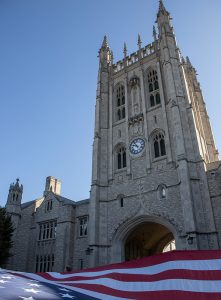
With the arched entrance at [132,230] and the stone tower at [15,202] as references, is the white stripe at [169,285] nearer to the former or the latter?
the arched entrance at [132,230]

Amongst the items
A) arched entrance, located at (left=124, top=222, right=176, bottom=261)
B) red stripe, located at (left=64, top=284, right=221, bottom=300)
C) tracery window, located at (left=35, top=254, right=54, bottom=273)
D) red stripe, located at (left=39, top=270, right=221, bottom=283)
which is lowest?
red stripe, located at (left=64, top=284, right=221, bottom=300)

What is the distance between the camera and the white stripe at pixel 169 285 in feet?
23.9

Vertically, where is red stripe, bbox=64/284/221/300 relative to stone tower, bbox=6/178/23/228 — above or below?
below

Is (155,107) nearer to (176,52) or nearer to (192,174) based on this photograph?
(176,52)

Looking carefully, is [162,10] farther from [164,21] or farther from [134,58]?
[134,58]

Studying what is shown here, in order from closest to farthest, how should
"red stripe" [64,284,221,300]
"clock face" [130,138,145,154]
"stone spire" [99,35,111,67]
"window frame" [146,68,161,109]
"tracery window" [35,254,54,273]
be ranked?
1. "red stripe" [64,284,221,300]
2. "clock face" [130,138,145,154]
3. "tracery window" [35,254,54,273]
4. "window frame" [146,68,161,109]
5. "stone spire" [99,35,111,67]

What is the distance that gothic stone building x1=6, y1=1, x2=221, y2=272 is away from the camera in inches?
845

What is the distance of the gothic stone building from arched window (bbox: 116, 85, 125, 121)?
136 mm

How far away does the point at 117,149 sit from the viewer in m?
29.6

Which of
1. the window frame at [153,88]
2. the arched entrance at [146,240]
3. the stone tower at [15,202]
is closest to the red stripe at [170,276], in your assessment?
the arched entrance at [146,240]

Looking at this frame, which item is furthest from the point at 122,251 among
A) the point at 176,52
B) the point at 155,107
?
the point at 176,52

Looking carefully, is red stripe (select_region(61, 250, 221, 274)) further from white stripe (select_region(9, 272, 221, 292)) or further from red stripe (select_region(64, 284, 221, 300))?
red stripe (select_region(64, 284, 221, 300))

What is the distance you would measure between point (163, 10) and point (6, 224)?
30.2m

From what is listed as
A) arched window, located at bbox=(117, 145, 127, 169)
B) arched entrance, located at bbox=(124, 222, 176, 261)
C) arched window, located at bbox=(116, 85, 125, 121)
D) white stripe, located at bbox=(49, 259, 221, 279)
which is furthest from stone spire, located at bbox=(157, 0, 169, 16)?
white stripe, located at bbox=(49, 259, 221, 279)
